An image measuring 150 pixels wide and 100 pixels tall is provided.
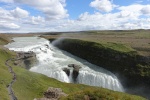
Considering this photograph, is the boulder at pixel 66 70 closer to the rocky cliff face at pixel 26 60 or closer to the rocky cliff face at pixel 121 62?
the rocky cliff face at pixel 26 60

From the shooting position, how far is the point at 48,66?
95.1 m

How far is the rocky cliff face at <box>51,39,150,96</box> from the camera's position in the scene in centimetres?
9408

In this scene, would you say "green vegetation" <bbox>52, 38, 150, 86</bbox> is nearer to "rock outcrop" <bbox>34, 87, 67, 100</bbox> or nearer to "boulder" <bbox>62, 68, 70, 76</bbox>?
"boulder" <bbox>62, 68, 70, 76</bbox>

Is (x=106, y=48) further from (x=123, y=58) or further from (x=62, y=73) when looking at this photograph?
(x=62, y=73)

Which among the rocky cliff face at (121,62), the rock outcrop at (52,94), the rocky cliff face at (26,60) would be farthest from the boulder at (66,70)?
the rock outcrop at (52,94)

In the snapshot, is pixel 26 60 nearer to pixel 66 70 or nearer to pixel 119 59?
pixel 66 70

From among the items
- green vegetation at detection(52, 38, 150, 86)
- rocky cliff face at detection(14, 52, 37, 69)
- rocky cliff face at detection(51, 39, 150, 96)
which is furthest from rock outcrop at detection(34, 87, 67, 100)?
green vegetation at detection(52, 38, 150, 86)

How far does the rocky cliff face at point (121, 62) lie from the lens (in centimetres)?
9408

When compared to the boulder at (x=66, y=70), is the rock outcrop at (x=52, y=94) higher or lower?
higher

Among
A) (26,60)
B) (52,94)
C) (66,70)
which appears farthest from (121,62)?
(52,94)

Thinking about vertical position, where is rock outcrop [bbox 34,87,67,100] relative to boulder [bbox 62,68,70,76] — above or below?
above

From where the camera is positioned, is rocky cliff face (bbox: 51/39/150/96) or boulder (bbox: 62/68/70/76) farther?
rocky cliff face (bbox: 51/39/150/96)

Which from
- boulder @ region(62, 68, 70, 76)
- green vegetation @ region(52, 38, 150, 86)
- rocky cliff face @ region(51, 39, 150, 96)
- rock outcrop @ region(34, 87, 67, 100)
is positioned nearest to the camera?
rock outcrop @ region(34, 87, 67, 100)

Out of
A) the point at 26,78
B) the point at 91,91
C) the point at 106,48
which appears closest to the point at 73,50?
the point at 106,48
